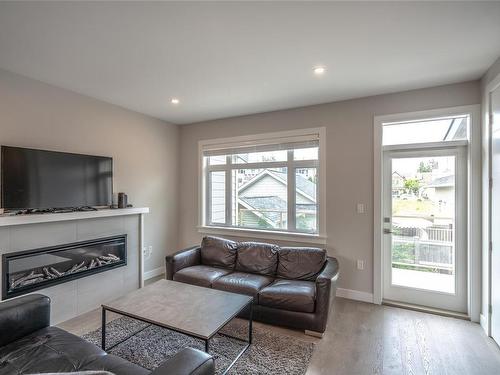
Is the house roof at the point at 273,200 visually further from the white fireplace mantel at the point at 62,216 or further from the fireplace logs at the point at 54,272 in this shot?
the fireplace logs at the point at 54,272

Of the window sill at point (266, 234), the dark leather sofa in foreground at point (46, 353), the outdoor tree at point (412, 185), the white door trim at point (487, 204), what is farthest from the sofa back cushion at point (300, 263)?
the dark leather sofa in foreground at point (46, 353)

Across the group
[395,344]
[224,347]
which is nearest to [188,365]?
[224,347]

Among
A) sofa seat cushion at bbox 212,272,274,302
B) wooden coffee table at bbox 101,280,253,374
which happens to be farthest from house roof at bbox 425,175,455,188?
wooden coffee table at bbox 101,280,253,374

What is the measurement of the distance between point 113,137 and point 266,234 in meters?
2.67

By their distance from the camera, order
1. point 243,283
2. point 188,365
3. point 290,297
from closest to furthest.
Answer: point 188,365 < point 290,297 < point 243,283

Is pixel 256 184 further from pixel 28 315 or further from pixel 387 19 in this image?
pixel 28 315

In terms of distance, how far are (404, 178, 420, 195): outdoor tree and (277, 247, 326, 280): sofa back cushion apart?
52.7 inches

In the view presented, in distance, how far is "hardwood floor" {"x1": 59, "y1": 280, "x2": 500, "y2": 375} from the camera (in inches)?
79.5

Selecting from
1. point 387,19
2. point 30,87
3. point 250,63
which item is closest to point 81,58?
point 30,87

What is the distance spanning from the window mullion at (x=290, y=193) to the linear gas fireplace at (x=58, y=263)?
2.37m

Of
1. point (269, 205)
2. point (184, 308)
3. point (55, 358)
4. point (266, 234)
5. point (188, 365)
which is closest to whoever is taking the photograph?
point (188, 365)

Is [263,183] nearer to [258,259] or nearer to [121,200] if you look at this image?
[258,259]

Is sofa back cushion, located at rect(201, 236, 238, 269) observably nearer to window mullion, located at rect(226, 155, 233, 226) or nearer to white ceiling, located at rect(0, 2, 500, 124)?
window mullion, located at rect(226, 155, 233, 226)

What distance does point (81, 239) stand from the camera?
2.95 meters
